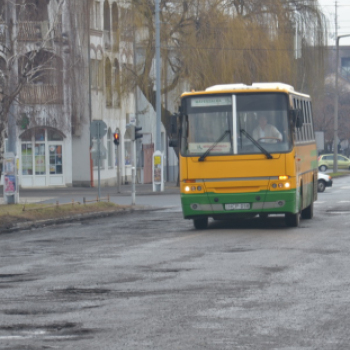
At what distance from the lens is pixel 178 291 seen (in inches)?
441

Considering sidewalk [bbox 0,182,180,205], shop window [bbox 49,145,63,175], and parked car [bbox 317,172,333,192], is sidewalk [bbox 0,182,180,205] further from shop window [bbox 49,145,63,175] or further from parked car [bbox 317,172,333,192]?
parked car [bbox 317,172,333,192]

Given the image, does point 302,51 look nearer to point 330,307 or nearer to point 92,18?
point 92,18

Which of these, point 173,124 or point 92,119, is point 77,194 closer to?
point 92,119

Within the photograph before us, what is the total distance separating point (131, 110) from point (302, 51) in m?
15.0

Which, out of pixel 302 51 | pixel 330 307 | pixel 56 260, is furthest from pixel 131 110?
pixel 330 307

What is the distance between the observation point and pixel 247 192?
2094 cm

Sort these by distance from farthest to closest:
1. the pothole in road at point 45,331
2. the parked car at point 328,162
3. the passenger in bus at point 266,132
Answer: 1. the parked car at point 328,162
2. the passenger in bus at point 266,132
3. the pothole in road at point 45,331

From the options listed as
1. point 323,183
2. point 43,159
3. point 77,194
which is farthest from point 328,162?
point 77,194

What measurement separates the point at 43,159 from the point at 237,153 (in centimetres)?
3314

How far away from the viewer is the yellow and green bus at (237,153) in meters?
20.9

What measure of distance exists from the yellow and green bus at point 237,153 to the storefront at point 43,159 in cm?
3204

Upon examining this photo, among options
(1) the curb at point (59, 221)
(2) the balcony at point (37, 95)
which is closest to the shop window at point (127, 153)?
(2) the balcony at point (37, 95)

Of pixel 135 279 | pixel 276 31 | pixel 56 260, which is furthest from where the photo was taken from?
pixel 276 31

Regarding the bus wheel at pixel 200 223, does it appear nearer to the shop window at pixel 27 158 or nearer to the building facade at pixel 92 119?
the building facade at pixel 92 119
